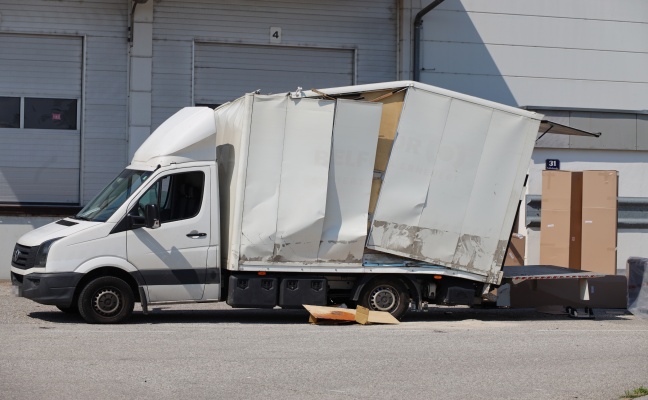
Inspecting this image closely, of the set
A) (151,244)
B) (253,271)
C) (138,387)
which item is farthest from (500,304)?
(138,387)

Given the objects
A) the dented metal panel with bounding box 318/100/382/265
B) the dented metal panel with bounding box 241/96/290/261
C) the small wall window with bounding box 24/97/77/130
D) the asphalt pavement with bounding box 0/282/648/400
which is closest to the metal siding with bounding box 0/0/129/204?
the small wall window with bounding box 24/97/77/130

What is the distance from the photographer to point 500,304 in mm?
15078

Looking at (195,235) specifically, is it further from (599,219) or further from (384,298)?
(599,219)

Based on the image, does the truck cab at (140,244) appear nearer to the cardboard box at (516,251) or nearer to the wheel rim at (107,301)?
the wheel rim at (107,301)

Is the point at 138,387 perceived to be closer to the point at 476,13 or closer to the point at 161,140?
the point at 161,140

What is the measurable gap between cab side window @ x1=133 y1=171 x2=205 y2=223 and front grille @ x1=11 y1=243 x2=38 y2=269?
139 cm

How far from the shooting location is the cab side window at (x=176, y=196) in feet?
44.0

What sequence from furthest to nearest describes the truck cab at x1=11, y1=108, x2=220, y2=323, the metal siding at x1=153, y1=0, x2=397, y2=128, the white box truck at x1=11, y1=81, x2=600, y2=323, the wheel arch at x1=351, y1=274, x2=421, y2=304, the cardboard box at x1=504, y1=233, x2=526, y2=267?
the metal siding at x1=153, y1=0, x2=397, y2=128, the cardboard box at x1=504, y1=233, x2=526, y2=267, the wheel arch at x1=351, y1=274, x2=421, y2=304, the white box truck at x1=11, y1=81, x2=600, y2=323, the truck cab at x1=11, y1=108, x2=220, y2=323

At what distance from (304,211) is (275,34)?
8.01 meters

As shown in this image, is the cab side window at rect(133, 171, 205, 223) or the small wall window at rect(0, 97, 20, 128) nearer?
the cab side window at rect(133, 171, 205, 223)

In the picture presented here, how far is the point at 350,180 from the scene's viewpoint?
1374cm

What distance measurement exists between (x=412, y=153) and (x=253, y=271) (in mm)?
2616

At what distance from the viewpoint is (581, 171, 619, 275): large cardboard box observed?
17797 mm

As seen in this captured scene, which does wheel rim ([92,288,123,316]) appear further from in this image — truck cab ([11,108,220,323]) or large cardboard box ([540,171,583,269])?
large cardboard box ([540,171,583,269])
